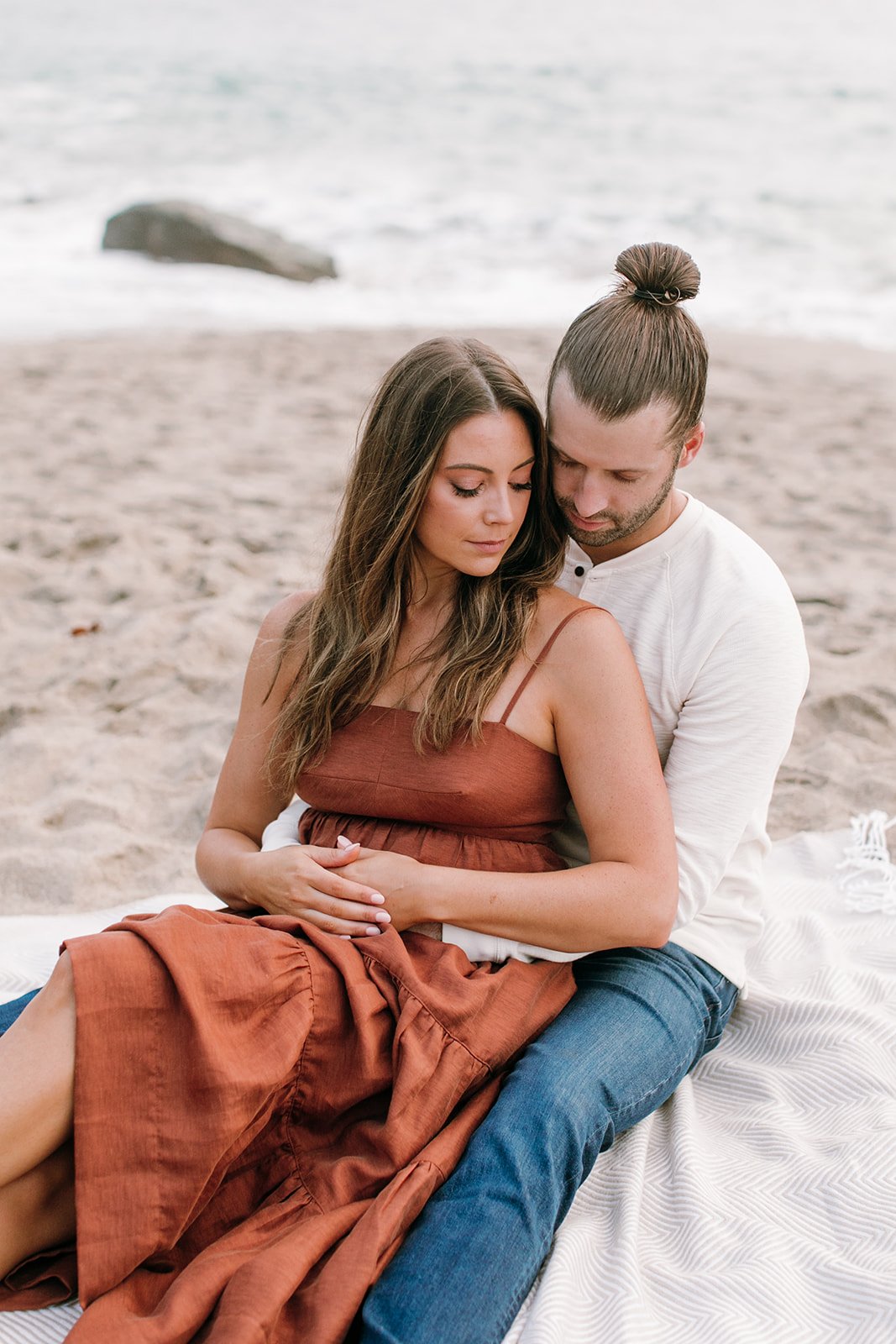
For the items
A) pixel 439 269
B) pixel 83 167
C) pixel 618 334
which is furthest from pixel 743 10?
pixel 618 334

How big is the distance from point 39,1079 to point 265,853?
0.66 meters

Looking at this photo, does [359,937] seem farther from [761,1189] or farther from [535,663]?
[761,1189]

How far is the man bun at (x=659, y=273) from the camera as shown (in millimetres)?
2518

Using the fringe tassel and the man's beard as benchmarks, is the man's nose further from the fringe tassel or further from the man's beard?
the fringe tassel

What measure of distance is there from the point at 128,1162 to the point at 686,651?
57.3 inches

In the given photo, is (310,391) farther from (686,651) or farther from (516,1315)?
(516,1315)

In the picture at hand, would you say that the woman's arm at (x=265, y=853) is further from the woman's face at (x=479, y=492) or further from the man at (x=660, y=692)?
the woman's face at (x=479, y=492)

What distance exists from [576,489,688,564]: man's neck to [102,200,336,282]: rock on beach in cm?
1118

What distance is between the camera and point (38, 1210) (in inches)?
82.4

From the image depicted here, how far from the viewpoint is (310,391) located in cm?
844

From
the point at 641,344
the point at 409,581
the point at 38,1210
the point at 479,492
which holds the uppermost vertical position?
the point at 641,344

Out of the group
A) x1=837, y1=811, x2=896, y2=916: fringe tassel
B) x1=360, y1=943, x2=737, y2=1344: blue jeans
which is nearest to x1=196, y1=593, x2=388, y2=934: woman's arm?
x1=360, y1=943, x2=737, y2=1344: blue jeans

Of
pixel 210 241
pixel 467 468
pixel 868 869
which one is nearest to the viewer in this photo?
pixel 467 468

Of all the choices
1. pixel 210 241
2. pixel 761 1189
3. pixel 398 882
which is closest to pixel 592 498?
pixel 398 882
